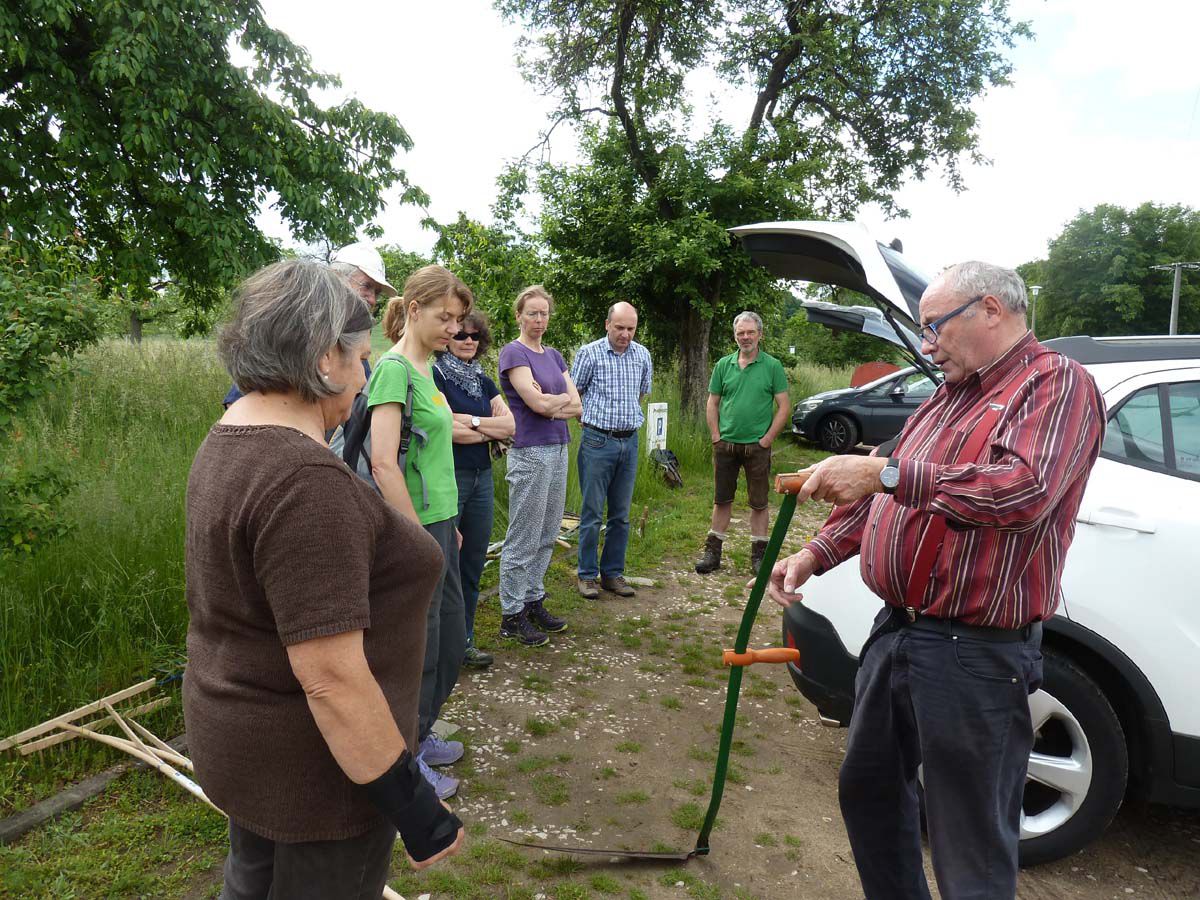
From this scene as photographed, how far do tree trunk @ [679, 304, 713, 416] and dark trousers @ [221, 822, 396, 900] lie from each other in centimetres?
1159

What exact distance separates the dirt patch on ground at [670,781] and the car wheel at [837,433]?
8441mm

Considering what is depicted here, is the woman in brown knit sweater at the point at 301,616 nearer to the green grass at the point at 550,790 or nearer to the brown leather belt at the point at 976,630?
the brown leather belt at the point at 976,630

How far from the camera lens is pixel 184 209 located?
7.63 meters

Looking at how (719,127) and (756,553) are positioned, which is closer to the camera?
(756,553)

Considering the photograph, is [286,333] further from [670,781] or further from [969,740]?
[670,781]

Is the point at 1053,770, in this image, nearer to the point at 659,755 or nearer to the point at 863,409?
the point at 659,755

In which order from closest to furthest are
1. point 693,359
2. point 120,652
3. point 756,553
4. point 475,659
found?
point 120,652
point 475,659
point 756,553
point 693,359

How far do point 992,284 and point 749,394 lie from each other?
163 inches

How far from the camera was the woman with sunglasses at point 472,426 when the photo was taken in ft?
12.3

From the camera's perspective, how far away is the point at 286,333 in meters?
1.30

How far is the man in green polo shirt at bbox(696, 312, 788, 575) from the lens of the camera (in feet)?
20.0

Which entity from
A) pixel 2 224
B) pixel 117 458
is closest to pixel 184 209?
pixel 2 224

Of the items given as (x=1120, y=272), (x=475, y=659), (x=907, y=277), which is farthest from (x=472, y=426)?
(x=1120, y=272)

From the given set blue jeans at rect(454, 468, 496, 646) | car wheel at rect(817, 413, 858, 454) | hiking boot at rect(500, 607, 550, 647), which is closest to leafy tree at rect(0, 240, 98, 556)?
blue jeans at rect(454, 468, 496, 646)
